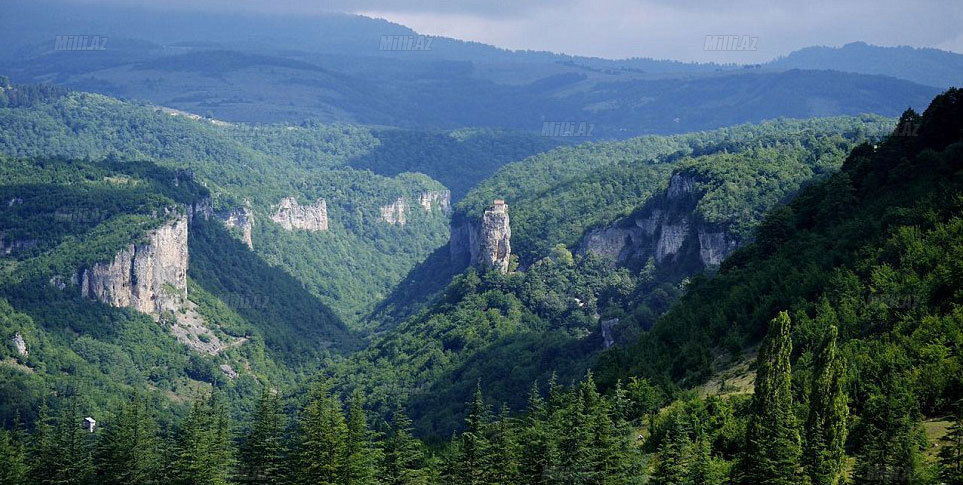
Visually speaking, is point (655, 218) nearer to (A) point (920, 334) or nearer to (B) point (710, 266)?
(B) point (710, 266)

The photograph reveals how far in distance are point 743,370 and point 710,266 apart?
56746 mm

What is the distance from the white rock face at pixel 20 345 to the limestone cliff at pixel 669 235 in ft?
235

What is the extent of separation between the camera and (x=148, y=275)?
181000 millimetres

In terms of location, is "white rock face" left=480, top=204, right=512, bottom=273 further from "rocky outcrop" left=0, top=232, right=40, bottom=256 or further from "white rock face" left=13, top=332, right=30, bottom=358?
"rocky outcrop" left=0, top=232, right=40, bottom=256

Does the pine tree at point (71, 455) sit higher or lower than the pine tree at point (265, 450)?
lower

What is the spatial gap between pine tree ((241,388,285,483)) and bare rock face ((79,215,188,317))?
11429 cm

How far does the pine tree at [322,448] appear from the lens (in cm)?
6209

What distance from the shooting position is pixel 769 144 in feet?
577

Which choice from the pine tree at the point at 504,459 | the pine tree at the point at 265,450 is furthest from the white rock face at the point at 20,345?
the pine tree at the point at 504,459

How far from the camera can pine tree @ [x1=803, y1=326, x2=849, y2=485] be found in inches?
2098

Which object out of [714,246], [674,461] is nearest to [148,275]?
[714,246]

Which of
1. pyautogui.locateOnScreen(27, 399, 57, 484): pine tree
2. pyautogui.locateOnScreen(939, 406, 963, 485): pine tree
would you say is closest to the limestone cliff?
pyautogui.locateOnScreen(27, 399, 57, 484): pine tree

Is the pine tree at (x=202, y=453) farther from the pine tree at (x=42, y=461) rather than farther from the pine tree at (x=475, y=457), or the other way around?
the pine tree at (x=475, y=457)

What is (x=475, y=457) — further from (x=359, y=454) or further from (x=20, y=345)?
(x=20, y=345)
